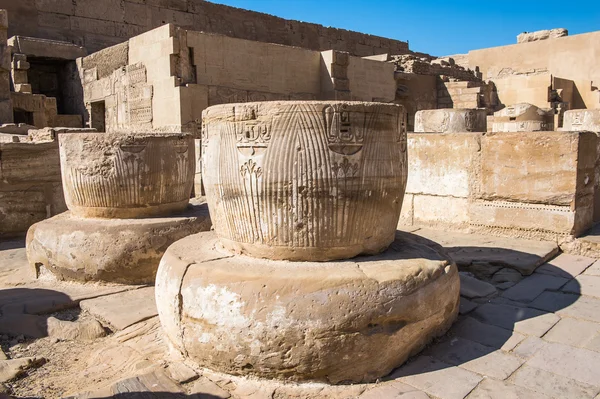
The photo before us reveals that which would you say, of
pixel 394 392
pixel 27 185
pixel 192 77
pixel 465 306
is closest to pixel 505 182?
pixel 465 306

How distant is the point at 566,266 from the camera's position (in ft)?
13.5

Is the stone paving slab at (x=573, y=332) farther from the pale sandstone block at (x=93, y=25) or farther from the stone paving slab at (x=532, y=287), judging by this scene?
the pale sandstone block at (x=93, y=25)

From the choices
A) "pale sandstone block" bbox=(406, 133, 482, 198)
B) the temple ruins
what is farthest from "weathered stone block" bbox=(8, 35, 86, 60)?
"pale sandstone block" bbox=(406, 133, 482, 198)

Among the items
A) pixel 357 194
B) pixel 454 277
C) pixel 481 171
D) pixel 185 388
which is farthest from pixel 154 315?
pixel 481 171

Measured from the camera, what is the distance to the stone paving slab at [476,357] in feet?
8.18

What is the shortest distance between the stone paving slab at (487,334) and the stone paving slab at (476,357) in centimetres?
6

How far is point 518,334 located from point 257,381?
5.09 feet

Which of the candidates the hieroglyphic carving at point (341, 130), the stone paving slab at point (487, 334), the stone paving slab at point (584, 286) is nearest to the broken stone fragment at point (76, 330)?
the hieroglyphic carving at point (341, 130)

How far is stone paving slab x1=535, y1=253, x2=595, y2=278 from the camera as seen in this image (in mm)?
3957

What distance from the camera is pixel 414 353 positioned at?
267 cm

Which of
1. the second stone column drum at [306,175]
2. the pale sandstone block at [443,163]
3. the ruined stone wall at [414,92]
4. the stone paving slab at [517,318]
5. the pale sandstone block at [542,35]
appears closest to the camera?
the second stone column drum at [306,175]

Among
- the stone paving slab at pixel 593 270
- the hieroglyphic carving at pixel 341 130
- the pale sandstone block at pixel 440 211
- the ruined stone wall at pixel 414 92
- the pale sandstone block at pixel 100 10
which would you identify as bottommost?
the stone paving slab at pixel 593 270

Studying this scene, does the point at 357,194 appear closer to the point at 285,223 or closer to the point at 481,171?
the point at 285,223

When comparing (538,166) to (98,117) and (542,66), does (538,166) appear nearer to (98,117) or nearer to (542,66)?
(98,117)
